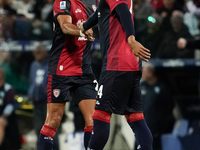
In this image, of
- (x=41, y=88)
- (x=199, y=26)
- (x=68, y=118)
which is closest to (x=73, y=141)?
(x=68, y=118)

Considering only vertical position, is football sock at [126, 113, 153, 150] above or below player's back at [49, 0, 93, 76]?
below

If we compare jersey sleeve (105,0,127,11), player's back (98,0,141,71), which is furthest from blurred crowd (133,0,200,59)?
jersey sleeve (105,0,127,11)

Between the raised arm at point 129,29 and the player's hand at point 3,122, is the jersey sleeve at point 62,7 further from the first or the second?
the player's hand at point 3,122

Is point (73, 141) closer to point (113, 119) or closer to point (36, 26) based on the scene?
point (113, 119)

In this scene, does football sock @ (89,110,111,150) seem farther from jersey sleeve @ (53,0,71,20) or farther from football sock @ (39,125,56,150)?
jersey sleeve @ (53,0,71,20)

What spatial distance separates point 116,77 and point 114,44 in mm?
305

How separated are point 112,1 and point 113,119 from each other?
131 inches

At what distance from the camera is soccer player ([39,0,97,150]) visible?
4.71m

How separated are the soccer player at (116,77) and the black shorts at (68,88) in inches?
34.0

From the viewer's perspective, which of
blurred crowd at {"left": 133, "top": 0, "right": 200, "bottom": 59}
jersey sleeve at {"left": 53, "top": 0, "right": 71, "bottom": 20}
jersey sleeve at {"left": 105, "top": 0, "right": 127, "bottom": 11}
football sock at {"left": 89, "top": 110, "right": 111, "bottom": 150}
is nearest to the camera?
jersey sleeve at {"left": 105, "top": 0, "right": 127, "bottom": 11}

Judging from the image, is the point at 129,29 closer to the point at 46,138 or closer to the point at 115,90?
the point at 115,90

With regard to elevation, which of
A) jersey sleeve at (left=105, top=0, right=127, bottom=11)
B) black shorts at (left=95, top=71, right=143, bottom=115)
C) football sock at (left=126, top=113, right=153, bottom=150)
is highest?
jersey sleeve at (left=105, top=0, right=127, bottom=11)

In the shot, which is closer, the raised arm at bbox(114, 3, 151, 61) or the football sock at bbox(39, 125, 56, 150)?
the raised arm at bbox(114, 3, 151, 61)

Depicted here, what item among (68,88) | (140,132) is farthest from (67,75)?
(140,132)
